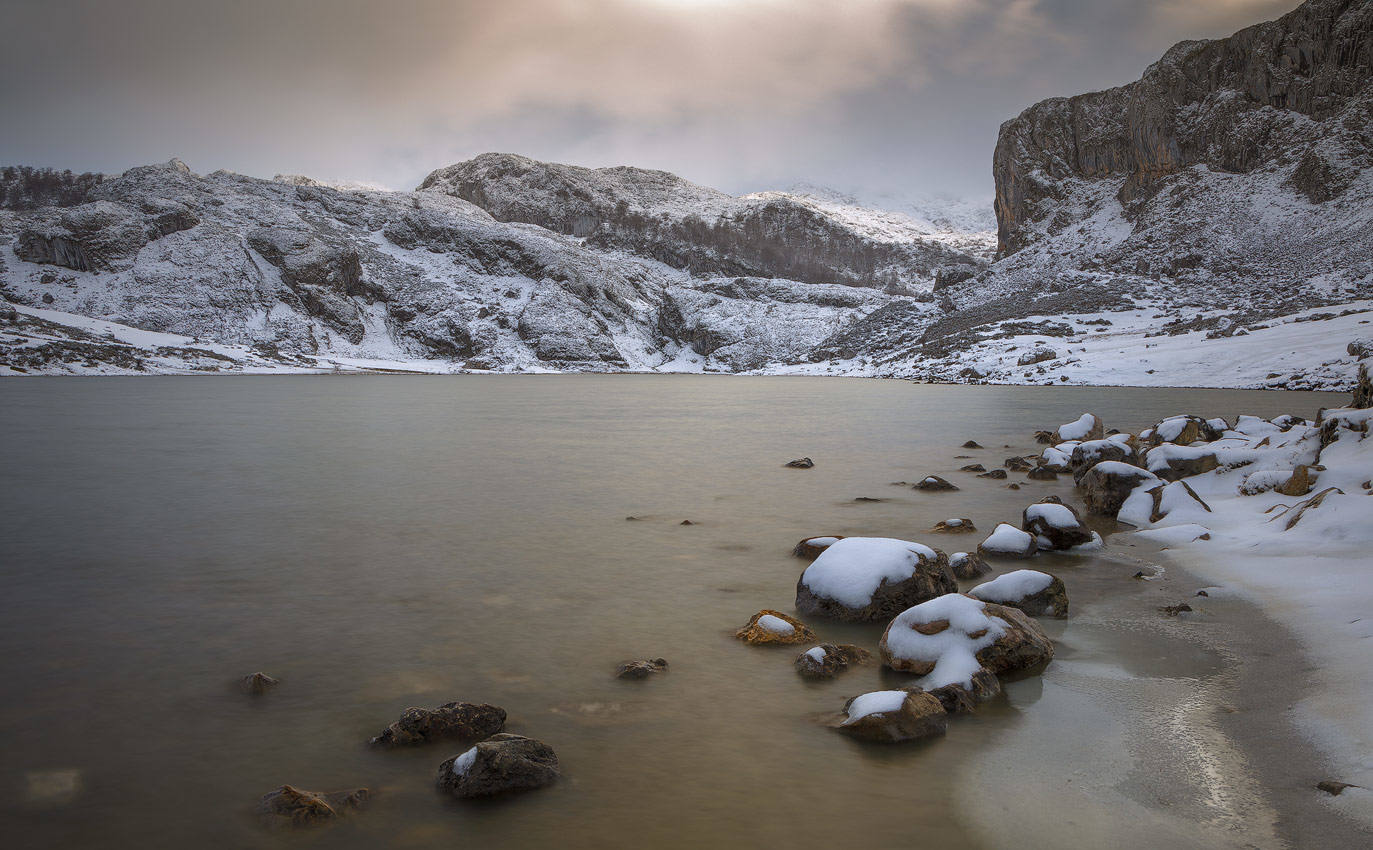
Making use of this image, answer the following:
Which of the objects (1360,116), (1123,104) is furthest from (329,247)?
(1360,116)

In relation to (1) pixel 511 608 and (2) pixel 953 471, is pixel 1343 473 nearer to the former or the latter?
(2) pixel 953 471

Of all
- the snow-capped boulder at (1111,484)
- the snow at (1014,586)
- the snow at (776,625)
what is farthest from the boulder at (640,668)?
the snow-capped boulder at (1111,484)

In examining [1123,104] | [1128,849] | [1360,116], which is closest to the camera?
[1128,849]

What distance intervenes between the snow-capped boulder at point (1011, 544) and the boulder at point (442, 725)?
24.4ft

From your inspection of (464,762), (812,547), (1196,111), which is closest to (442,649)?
(464,762)

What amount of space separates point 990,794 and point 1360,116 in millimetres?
144165

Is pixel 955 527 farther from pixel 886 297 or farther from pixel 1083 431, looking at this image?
pixel 886 297

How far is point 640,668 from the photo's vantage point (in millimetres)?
6566

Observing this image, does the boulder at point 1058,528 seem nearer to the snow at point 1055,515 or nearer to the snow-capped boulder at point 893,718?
the snow at point 1055,515

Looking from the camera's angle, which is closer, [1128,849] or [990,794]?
[1128,849]

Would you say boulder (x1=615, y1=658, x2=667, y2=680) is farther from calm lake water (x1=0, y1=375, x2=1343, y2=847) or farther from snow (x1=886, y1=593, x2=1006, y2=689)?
snow (x1=886, y1=593, x2=1006, y2=689)

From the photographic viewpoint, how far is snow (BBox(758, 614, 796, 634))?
24.3ft

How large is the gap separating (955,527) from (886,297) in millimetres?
162944

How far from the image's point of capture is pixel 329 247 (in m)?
125
